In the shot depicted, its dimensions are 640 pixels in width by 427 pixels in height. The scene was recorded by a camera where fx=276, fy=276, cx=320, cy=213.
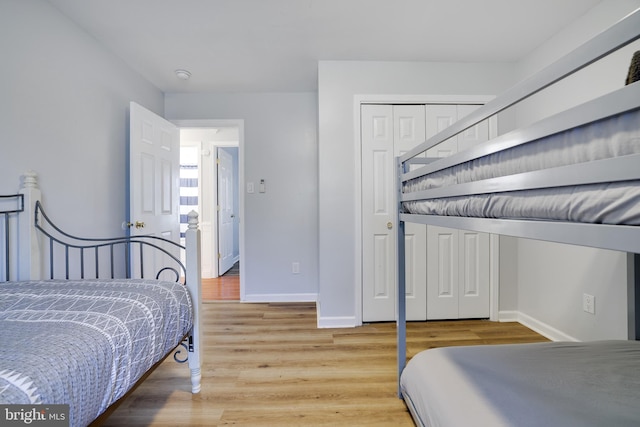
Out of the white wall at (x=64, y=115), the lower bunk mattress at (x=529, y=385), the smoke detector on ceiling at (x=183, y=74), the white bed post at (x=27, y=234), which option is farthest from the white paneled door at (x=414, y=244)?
the white bed post at (x=27, y=234)

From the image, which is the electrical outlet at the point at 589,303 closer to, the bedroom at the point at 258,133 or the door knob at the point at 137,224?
the bedroom at the point at 258,133

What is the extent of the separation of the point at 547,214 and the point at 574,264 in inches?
74.9

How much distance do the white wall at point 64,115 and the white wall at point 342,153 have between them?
171cm

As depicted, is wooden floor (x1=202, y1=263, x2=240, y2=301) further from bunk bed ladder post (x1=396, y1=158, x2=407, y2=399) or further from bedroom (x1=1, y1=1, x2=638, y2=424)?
bunk bed ladder post (x1=396, y1=158, x2=407, y2=399)

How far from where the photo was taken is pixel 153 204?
252 centimetres

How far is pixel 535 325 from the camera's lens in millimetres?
2273

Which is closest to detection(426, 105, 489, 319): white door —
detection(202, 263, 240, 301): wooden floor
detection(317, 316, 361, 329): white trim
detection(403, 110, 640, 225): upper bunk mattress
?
detection(317, 316, 361, 329): white trim

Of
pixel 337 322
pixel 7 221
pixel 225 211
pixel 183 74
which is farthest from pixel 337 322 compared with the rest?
pixel 225 211

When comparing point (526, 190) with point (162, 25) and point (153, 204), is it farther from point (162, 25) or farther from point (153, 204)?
point (153, 204)

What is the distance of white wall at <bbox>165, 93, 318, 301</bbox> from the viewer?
3053 millimetres

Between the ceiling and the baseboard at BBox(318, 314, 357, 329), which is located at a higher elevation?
the ceiling

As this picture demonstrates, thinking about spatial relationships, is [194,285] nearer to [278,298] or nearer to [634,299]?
[278,298]

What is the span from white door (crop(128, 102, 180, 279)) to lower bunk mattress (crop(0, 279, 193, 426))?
1.09 m

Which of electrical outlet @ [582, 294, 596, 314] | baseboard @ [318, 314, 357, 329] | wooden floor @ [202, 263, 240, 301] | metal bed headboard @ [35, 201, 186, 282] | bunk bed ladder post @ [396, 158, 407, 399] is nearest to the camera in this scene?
bunk bed ladder post @ [396, 158, 407, 399]
